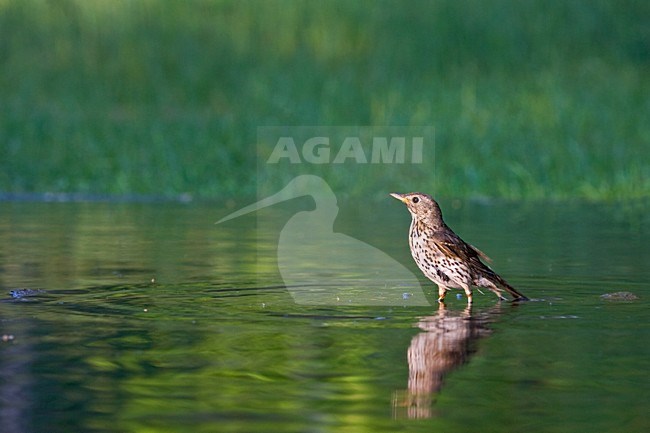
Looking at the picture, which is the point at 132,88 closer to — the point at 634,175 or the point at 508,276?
the point at 634,175

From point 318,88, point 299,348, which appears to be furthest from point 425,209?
point 318,88

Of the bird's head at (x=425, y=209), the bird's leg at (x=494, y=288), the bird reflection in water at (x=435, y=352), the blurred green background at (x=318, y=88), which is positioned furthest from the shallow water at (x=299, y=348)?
the blurred green background at (x=318, y=88)

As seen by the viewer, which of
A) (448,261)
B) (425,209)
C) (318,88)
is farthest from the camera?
(318,88)

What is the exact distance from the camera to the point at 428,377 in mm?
7652

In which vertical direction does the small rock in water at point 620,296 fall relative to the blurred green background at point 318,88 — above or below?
below

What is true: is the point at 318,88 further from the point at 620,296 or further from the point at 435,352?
the point at 435,352

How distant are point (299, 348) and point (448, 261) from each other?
9.08ft

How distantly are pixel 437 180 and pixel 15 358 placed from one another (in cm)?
1867

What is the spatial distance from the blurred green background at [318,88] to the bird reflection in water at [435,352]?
15867 mm

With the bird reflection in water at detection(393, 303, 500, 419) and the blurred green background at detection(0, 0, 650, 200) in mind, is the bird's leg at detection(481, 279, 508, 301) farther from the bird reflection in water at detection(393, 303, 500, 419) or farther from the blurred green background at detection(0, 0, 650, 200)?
the blurred green background at detection(0, 0, 650, 200)

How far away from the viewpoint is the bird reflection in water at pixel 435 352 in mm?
6957

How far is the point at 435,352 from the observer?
27.8 ft

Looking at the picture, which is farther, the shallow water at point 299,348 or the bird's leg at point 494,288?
the bird's leg at point 494,288

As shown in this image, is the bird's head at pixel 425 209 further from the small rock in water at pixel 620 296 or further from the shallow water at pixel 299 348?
the small rock in water at pixel 620 296
